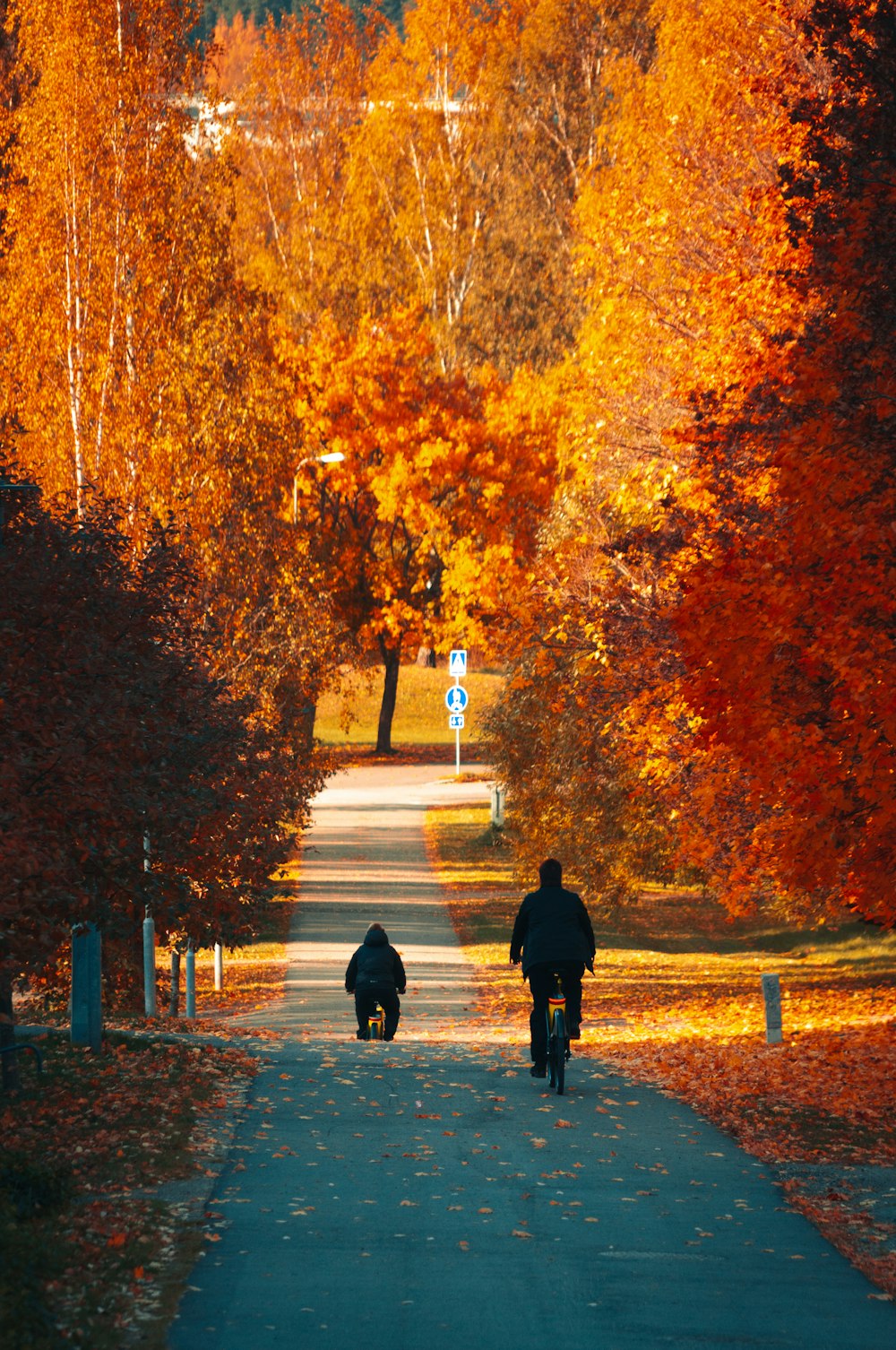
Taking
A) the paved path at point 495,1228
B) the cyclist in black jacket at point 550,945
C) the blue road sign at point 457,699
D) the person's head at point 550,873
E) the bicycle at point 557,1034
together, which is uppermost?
the blue road sign at point 457,699

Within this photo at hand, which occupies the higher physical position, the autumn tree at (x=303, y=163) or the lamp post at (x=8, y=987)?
the autumn tree at (x=303, y=163)

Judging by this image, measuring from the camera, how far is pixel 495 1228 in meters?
8.16

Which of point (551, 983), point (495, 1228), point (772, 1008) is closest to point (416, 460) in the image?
point (772, 1008)

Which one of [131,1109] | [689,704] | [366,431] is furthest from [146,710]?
[366,431]

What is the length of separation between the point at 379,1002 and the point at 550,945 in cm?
445

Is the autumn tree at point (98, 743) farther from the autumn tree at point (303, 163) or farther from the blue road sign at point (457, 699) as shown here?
the autumn tree at point (303, 163)

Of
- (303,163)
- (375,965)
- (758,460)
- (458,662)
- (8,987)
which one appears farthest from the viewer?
(303,163)

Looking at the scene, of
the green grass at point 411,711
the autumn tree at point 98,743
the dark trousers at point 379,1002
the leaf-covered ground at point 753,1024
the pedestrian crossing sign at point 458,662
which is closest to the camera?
the leaf-covered ground at point 753,1024

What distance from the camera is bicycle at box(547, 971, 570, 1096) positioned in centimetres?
1259

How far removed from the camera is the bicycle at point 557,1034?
12.6m

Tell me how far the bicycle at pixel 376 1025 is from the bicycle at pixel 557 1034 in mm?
4442

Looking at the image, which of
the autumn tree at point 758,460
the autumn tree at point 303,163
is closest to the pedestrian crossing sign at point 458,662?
the autumn tree at point 303,163

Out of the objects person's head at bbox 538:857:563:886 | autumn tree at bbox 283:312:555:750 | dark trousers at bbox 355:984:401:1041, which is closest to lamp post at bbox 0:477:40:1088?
person's head at bbox 538:857:563:886

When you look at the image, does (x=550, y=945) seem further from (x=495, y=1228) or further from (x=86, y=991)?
(x=495, y=1228)
